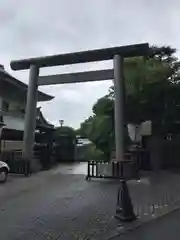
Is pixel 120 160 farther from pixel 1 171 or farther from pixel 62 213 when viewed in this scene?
pixel 62 213

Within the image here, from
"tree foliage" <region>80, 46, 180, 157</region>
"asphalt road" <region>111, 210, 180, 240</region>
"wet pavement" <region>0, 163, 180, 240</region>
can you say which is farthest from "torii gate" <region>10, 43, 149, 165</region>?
"asphalt road" <region>111, 210, 180, 240</region>

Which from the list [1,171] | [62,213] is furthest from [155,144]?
[62,213]

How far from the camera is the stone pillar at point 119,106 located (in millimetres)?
15839

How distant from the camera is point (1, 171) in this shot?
555 inches

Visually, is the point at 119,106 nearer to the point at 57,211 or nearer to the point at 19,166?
the point at 19,166

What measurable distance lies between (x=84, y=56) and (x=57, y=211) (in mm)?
10316

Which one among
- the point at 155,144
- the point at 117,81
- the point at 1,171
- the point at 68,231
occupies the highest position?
the point at 117,81

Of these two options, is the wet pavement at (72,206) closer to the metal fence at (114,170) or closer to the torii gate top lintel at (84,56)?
the metal fence at (114,170)

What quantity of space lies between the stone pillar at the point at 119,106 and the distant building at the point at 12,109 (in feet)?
24.8

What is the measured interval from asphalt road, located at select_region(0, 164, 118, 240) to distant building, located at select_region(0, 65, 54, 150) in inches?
371

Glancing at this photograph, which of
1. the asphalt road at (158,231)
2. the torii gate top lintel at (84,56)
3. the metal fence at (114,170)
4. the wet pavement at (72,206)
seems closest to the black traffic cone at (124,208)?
the wet pavement at (72,206)

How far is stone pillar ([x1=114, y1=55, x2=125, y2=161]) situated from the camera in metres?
15.8

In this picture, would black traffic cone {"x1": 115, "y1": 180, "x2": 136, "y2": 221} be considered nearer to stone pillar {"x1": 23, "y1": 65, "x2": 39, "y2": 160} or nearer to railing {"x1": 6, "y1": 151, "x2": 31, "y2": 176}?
railing {"x1": 6, "y1": 151, "x2": 31, "y2": 176}

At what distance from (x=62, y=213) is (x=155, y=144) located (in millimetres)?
12886
